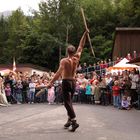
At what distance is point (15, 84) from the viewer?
2789 cm

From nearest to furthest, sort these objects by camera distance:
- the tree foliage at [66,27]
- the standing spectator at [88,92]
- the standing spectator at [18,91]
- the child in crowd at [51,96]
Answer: the child in crowd at [51,96], the standing spectator at [88,92], the standing spectator at [18,91], the tree foliage at [66,27]

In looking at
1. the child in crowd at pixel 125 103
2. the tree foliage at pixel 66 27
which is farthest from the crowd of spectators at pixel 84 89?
the tree foliage at pixel 66 27

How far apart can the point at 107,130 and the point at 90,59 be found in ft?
168

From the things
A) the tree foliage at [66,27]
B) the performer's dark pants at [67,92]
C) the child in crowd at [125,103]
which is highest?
the tree foliage at [66,27]

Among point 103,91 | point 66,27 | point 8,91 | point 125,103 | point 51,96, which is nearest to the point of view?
point 125,103

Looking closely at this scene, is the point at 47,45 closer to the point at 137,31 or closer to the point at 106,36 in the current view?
the point at 106,36

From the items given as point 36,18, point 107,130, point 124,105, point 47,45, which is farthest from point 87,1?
point 107,130

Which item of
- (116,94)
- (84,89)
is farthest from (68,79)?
(84,89)

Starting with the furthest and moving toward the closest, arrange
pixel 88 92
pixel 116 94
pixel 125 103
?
1. pixel 88 92
2. pixel 116 94
3. pixel 125 103

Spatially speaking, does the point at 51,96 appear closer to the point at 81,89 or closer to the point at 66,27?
the point at 81,89

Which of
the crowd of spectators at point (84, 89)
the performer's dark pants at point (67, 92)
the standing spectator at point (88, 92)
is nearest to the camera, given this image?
the performer's dark pants at point (67, 92)

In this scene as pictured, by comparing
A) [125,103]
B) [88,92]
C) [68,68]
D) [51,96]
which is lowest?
[125,103]

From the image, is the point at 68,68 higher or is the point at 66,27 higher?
the point at 66,27

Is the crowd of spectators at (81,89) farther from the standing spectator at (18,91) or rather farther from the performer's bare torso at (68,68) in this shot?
the performer's bare torso at (68,68)
